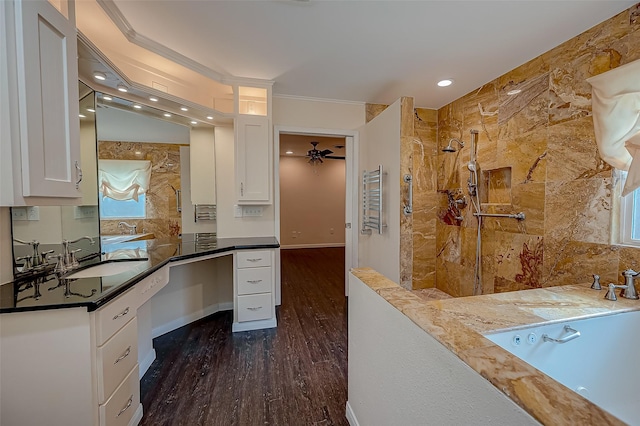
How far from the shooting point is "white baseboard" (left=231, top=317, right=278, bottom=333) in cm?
256

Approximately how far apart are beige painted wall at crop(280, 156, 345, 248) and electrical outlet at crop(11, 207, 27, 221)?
544cm

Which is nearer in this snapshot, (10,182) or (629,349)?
(10,182)

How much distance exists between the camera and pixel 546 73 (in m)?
2.19

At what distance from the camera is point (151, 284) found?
171cm

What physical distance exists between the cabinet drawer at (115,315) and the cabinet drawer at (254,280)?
1.11 meters

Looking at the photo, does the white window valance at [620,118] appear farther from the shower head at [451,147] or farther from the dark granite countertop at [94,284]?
the dark granite countertop at [94,284]

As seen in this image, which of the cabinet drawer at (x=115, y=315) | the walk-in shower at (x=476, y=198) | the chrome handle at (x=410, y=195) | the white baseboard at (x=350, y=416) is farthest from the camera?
the walk-in shower at (x=476, y=198)

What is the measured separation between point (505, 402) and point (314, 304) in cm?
285

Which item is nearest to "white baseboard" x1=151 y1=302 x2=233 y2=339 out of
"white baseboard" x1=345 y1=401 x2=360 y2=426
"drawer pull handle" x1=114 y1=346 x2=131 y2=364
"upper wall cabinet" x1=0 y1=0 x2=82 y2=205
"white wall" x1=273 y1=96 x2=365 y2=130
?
"drawer pull handle" x1=114 y1=346 x2=131 y2=364

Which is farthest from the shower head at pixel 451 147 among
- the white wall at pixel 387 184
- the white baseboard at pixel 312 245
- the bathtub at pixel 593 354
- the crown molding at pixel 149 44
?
the white baseboard at pixel 312 245

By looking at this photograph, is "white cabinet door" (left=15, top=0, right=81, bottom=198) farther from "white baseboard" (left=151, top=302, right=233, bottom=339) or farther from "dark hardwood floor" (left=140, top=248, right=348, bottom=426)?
"white baseboard" (left=151, top=302, right=233, bottom=339)

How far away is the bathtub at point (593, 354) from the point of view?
110cm

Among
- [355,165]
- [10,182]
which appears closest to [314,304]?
[355,165]

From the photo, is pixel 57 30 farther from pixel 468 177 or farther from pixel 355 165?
pixel 468 177
